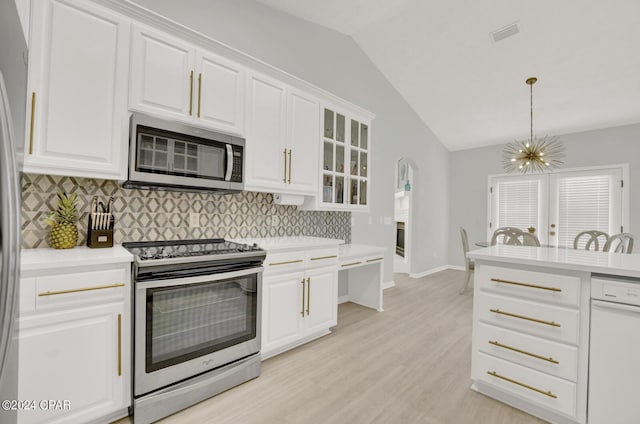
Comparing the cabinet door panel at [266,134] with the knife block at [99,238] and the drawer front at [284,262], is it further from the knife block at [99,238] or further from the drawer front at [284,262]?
the knife block at [99,238]

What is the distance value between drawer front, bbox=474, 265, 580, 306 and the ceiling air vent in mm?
3360

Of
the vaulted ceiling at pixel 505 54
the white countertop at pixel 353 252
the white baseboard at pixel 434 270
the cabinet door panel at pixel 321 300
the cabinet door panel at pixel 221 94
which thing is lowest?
the white baseboard at pixel 434 270

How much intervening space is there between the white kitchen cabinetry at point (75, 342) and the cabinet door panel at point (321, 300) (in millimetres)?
1417

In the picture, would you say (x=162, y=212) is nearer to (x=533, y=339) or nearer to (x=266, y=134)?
(x=266, y=134)

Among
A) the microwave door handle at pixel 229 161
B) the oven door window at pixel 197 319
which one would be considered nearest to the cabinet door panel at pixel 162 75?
the microwave door handle at pixel 229 161

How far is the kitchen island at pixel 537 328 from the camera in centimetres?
159

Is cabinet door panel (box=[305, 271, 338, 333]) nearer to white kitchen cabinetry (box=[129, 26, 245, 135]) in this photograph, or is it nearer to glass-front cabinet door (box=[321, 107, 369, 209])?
glass-front cabinet door (box=[321, 107, 369, 209])

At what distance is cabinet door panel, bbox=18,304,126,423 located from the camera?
1333 mm

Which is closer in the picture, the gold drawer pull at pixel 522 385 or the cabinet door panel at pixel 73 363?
the cabinet door panel at pixel 73 363

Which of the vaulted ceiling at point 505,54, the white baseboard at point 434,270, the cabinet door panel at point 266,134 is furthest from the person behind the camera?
the white baseboard at point 434,270

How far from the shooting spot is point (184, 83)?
2.09 meters

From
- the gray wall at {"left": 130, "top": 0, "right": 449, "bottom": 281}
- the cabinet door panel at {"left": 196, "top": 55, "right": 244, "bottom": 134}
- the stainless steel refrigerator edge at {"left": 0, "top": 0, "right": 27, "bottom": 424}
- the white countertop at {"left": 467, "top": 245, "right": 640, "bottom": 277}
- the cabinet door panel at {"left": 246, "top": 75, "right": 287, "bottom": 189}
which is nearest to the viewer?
the stainless steel refrigerator edge at {"left": 0, "top": 0, "right": 27, "bottom": 424}

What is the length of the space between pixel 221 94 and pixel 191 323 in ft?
5.65

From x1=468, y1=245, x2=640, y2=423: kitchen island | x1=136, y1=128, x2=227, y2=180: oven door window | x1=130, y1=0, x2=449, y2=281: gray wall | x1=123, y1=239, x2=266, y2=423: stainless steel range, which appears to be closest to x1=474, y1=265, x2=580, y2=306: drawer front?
x1=468, y1=245, x2=640, y2=423: kitchen island
